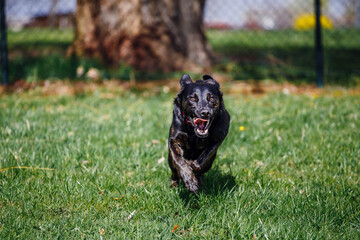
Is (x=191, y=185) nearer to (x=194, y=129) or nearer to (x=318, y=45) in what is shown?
(x=194, y=129)

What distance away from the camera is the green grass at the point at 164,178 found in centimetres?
227

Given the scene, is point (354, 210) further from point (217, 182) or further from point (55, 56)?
point (55, 56)

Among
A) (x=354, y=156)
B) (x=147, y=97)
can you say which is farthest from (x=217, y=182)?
(x=147, y=97)

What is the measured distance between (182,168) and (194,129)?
0.95 ft

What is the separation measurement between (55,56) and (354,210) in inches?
261

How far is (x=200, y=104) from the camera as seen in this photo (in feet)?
7.58

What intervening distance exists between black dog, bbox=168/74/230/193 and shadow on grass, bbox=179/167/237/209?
242 millimetres

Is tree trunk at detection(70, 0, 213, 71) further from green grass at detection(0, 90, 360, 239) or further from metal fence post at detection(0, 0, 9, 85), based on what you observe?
green grass at detection(0, 90, 360, 239)

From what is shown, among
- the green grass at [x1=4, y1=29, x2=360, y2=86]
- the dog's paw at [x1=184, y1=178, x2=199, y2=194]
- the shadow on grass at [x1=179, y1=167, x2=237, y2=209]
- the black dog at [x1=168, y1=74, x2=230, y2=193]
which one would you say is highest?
the green grass at [x1=4, y1=29, x2=360, y2=86]

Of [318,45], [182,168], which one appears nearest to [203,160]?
[182,168]

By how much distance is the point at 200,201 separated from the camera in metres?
2.58

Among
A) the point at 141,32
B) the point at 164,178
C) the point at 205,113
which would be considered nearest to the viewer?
the point at 205,113

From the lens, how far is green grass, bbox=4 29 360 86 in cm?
707

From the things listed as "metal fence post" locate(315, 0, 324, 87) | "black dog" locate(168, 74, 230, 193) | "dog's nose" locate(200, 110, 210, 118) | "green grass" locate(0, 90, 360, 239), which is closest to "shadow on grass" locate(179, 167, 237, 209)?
"green grass" locate(0, 90, 360, 239)
